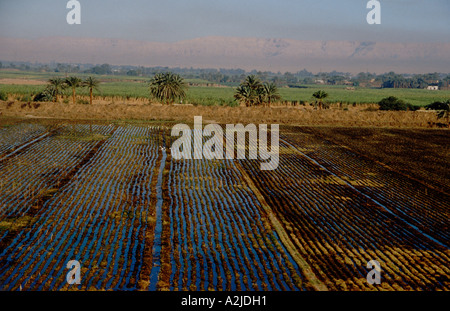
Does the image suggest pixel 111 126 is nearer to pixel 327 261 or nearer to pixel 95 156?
pixel 95 156

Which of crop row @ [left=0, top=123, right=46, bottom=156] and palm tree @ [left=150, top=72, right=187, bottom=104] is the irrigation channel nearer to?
crop row @ [left=0, top=123, right=46, bottom=156]

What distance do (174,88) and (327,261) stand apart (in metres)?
33.5

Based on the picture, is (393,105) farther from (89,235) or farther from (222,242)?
(89,235)

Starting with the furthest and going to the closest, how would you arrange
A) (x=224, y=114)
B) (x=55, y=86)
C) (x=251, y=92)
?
(x=251, y=92), (x=55, y=86), (x=224, y=114)

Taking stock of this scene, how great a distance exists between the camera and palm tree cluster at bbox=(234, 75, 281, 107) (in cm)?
4144

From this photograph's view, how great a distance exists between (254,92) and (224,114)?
4.96 metres

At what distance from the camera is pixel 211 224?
11.9 meters

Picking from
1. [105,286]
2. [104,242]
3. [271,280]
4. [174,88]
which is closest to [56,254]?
[104,242]

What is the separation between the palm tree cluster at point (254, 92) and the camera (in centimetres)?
4144

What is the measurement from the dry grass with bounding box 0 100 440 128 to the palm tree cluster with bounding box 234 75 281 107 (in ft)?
9.46

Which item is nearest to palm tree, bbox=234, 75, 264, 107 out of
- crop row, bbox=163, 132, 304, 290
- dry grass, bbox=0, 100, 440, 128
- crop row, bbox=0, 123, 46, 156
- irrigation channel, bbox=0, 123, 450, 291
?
dry grass, bbox=0, 100, 440, 128

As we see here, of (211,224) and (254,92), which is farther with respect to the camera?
(254,92)

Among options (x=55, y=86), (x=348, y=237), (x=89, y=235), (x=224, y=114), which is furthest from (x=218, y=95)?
(x=89, y=235)

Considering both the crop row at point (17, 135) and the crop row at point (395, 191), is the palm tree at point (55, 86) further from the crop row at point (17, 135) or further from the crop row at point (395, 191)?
the crop row at point (395, 191)
